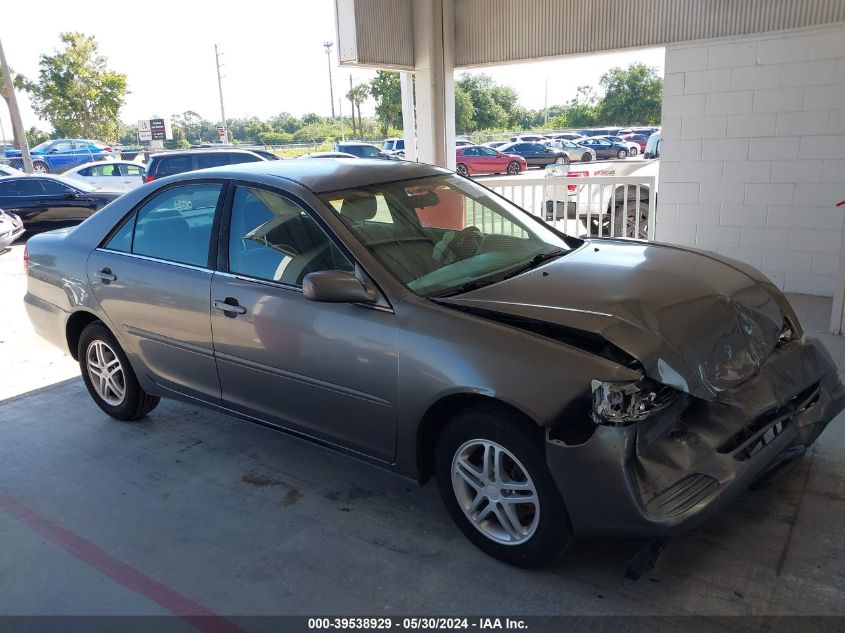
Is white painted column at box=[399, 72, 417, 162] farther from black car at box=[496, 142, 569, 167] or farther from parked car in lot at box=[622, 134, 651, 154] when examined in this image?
parked car in lot at box=[622, 134, 651, 154]

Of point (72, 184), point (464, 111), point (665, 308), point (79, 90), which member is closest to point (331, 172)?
point (665, 308)

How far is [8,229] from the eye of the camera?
13.2 m

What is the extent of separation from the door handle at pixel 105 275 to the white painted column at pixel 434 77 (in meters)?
5.58

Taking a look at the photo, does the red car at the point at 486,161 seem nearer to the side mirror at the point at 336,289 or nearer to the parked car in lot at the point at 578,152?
the parked car in lot at the point at 578,152

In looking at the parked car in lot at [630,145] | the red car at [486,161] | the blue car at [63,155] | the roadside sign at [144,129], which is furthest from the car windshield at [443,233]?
the parked car in lot at [630,145]

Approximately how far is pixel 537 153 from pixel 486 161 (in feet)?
15.5

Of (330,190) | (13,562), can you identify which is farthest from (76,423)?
(330,190)

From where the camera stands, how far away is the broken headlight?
8.75 feet

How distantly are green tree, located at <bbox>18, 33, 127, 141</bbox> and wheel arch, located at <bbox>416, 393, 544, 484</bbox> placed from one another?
141 feet

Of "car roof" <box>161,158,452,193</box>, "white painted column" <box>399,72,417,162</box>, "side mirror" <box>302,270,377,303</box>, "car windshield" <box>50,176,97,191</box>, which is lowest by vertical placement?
"car windshield" <box>50,176,97,191</box>

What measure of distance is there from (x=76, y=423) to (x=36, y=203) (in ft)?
40.5

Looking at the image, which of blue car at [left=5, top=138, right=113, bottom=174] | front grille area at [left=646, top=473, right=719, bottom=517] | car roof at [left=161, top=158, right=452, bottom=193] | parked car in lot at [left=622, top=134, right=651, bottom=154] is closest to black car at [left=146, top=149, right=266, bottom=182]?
car roof at [left=161, top=158, right=452, bottom=193]

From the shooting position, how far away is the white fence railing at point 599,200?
27.1ft

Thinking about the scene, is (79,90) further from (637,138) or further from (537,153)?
(637,138)
